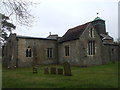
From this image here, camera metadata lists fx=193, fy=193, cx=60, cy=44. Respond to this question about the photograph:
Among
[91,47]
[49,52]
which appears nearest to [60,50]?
[49,52]

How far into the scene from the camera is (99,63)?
3114 cm

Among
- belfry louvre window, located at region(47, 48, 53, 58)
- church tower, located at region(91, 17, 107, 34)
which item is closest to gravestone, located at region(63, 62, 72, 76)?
belfry louvre window, located at region(47, 48, 53, 58)

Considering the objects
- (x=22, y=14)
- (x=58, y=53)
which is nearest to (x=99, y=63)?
(x=58, y=53)

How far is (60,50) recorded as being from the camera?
33.4 metres

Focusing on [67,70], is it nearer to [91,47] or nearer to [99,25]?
[91,47]

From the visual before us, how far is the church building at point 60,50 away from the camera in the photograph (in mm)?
29188

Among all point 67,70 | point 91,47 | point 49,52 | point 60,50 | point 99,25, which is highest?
point 99,25

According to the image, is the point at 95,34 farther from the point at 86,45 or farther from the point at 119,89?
the point at 119,89

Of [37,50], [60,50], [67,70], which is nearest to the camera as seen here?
[67,70]

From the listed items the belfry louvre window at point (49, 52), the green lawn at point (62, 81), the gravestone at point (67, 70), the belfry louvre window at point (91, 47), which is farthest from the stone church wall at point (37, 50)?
the green lawn at point (62, 81)

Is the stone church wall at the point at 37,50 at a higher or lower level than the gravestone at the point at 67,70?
higher

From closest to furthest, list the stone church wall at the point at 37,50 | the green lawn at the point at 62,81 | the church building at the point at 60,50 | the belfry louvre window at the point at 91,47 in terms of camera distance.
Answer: the green lawn at the point at 62,81 → the church building at the point at 60,50 → the stone church wall at the point at 37,50 → the belfry louvre window at the point at 91,47

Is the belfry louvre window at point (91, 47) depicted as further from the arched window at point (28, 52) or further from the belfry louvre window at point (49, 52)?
the arched window at point (28, 52)

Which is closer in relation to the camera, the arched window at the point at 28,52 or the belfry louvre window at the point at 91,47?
the belfry louvre window at the point at 91,47
